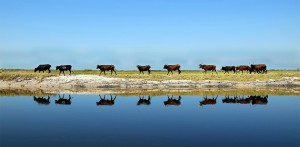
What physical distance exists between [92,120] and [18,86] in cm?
3854

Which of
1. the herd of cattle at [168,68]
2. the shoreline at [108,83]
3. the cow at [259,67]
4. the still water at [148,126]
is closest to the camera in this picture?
the still water at [148,126]

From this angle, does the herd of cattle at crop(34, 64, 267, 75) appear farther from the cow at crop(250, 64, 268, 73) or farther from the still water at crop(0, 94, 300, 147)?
the still water at crop(0, 94, 300, 147)

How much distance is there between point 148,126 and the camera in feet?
65.0

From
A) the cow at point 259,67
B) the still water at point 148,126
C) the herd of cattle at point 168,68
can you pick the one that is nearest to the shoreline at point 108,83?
the herd of cattle at point 168,68

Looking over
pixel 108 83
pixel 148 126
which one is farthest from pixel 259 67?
pixel 148 126

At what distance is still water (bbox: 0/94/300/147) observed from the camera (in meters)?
15.9

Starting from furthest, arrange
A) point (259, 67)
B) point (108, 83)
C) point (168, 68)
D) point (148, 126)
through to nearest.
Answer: point (259, 67) < point (168, 68) < point (108, 83) < point (148, 126)

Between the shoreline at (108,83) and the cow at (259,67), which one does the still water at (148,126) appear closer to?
the shoreline at (108,83)

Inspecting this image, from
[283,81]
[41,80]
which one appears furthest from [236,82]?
[41,80]

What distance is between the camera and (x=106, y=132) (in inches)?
707

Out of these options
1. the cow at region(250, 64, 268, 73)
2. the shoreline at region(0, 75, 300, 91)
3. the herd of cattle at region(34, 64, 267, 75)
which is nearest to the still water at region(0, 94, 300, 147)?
the shoreline at region(0, 75, 300, 91)

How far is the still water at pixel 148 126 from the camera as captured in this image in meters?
15.9

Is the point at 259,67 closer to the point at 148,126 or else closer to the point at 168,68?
the point at 168,68

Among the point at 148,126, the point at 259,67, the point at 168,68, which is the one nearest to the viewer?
the point at 148,126
